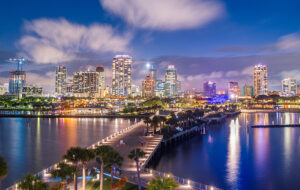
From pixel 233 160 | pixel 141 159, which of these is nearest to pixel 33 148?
pixel 141 159

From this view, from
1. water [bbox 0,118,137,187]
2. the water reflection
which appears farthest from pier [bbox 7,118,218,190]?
water [bbox 0,118,137,187]

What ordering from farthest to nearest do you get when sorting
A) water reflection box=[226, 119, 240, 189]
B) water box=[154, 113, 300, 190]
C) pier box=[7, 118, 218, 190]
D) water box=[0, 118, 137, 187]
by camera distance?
water box=[0, 118, 137, 187] < water reflection box=[226, 119, 240, 189] < water box=[154, 113, 300, 190] < pier box=[7, 118, 218, 190]

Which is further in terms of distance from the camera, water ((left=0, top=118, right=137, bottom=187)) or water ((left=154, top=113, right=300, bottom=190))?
water ((left=0, top=118, right=137, bottom=187))

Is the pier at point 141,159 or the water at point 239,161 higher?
the pier at point 141,159

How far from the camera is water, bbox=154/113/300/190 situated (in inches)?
1228

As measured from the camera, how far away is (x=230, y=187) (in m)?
29.1

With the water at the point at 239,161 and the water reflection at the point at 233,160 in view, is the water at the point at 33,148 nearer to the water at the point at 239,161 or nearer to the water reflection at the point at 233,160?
the water at the point at 239,161

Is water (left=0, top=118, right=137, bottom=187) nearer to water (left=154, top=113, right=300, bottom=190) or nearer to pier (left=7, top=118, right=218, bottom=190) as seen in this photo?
pier (left=7, top=118, right=218, bottom=190)

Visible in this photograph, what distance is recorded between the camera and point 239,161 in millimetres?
40344

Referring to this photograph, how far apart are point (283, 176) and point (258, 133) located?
3671cm

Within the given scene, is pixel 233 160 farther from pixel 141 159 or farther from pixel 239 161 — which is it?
pixel 141 159

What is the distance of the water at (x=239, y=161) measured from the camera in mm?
31203

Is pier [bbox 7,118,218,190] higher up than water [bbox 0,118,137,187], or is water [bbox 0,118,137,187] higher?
pier [bbox 7,118,218,190]

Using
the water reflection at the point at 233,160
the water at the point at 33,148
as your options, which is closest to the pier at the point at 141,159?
the water reflection at the point at 233,160
